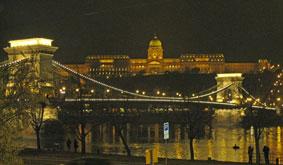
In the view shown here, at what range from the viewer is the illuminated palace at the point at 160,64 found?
612 feet

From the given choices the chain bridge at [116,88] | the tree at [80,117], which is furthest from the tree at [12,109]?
the tree at [80,117]

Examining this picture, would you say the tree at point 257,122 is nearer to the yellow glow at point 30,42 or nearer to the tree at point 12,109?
the tree at point 12,109

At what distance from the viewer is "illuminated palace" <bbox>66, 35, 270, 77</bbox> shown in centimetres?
18650

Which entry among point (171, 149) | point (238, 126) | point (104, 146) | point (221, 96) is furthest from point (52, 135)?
point (221, 96)

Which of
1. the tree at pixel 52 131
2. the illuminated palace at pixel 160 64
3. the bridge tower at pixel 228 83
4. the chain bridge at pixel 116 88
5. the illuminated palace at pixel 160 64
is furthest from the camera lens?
the illuminated palace at pixel 160 64

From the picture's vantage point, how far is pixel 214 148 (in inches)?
1489

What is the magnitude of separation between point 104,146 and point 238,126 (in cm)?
3406

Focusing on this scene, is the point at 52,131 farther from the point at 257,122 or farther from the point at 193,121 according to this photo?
the point at 257,122

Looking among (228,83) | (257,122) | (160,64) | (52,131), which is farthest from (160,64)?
(257,122)

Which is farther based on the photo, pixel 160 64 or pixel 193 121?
pixel 160 64

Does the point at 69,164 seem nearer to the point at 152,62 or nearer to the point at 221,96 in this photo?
the point at 221,96

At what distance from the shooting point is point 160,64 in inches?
7456

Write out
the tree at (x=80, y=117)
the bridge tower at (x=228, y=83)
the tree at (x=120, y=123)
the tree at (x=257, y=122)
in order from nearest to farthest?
the tree at (x=257, y=122), the tree at (x=80, y=117), the tree at (x=120, y=123), the bridge tower at (x=228, y=83)

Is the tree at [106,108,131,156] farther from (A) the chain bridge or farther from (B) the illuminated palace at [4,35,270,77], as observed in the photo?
(B) the illuminated palace at [4,35,270,77]
